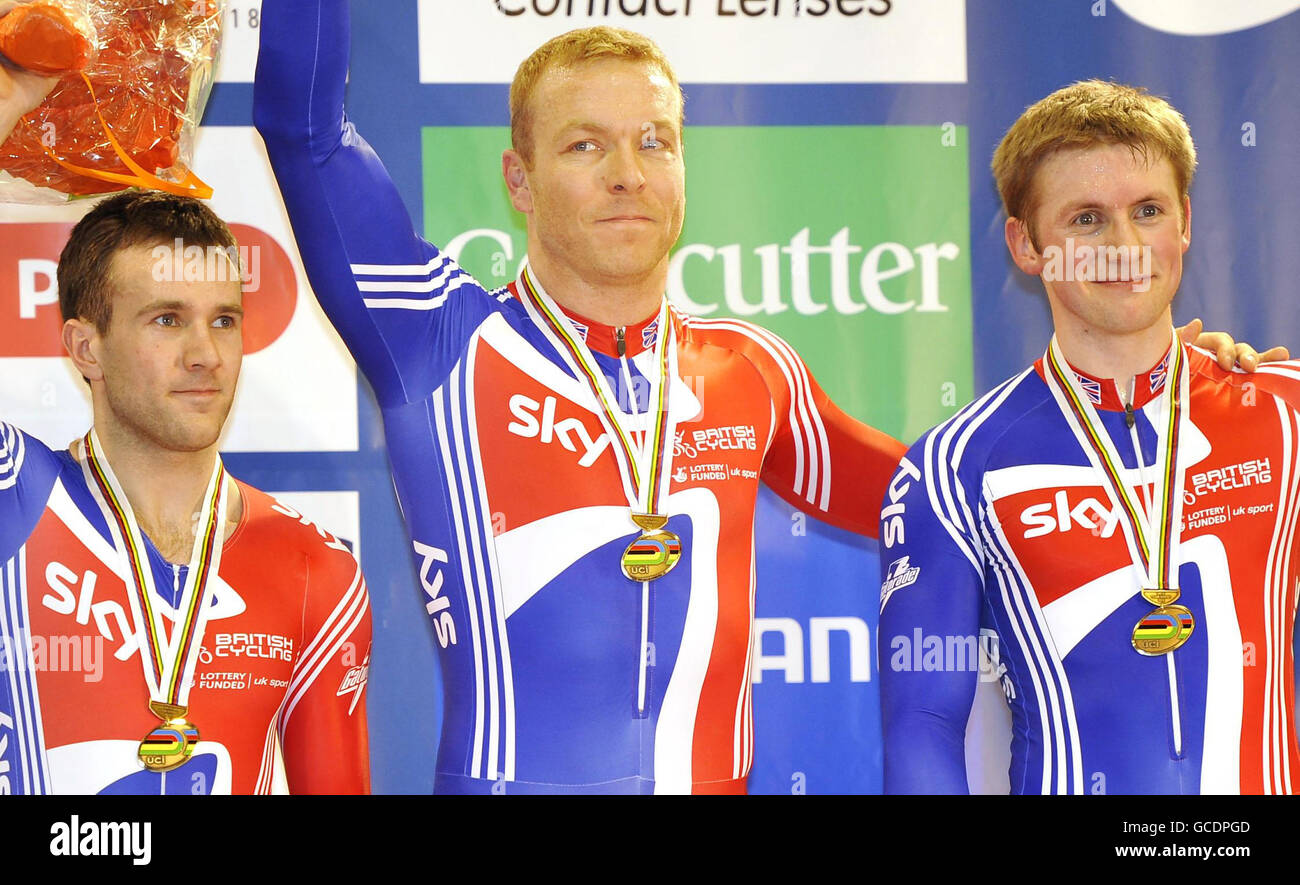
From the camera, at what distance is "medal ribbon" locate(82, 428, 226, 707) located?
2.77m

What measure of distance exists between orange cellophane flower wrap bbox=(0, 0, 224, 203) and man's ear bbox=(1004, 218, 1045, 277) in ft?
5.29

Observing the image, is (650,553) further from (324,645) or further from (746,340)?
(324,645)

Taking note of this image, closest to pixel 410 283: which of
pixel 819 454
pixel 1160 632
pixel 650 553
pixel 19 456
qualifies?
pixel 650 553

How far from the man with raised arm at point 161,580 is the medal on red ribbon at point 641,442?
0.60m

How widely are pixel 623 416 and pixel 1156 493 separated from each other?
1040mm

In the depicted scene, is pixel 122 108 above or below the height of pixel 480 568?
above

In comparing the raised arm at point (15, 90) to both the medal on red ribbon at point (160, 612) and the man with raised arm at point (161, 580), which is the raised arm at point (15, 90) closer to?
the man with raised arm at point (161, 580)

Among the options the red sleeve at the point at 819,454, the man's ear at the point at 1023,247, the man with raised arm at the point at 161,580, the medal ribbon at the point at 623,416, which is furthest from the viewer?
the red sleeve at the point at 819,454

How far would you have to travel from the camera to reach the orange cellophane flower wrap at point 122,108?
8.68 feet

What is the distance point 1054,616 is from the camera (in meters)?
2.82

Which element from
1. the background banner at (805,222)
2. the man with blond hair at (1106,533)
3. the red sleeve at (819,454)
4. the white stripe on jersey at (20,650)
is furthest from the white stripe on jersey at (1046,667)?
the white stripe on jersey at (20,650)

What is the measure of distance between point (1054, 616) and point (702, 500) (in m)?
0.71

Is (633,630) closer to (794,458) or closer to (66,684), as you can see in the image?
(794,458)

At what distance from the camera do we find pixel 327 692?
2.91 meters
